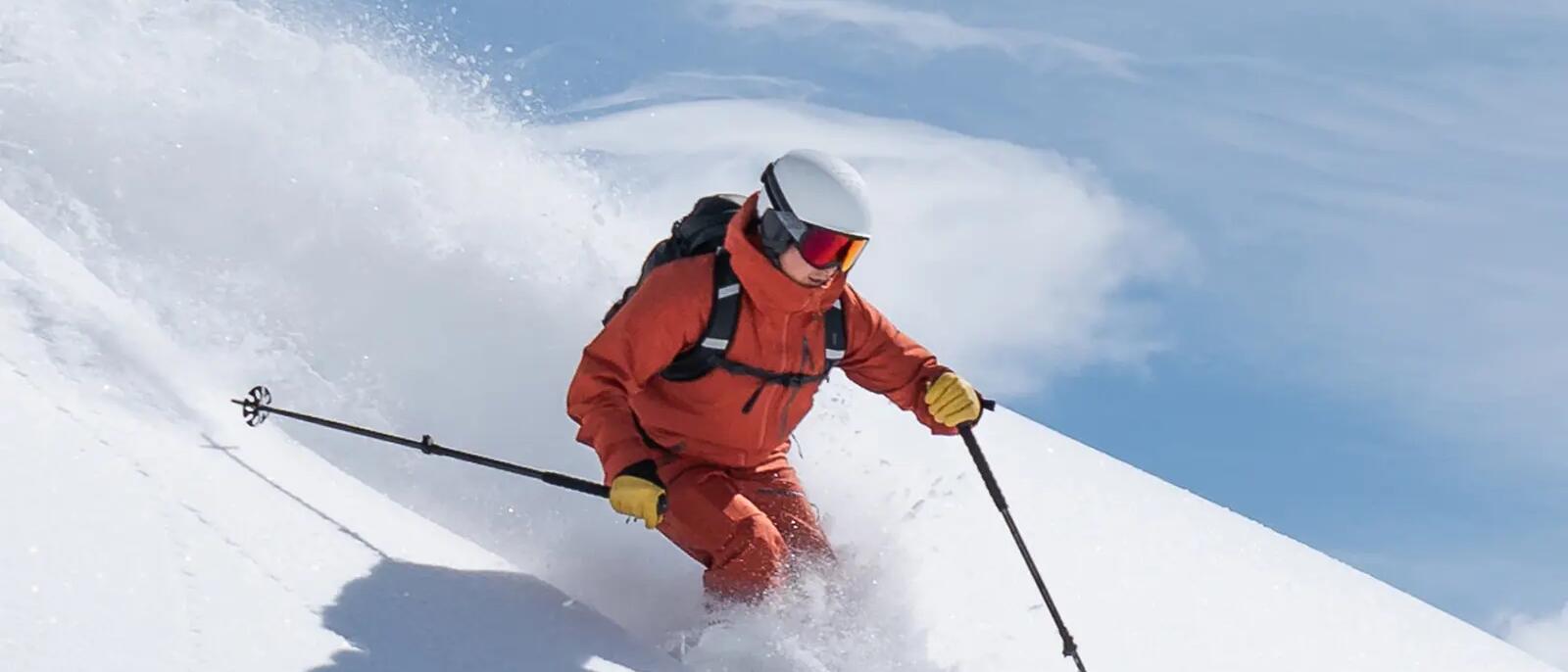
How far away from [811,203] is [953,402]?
1123mm

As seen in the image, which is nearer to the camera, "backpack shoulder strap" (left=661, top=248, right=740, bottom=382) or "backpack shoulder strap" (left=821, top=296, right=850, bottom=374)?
"backpack shoulder strap" (left=661, top=248, right=740, bottom=382)

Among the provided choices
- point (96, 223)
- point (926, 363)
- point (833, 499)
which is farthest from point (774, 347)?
point (96, 223)

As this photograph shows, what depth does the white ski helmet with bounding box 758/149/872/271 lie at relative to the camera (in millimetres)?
5090

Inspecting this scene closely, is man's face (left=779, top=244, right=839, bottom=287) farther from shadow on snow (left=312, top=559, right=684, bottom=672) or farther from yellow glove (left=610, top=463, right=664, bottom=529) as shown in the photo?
shadow on snow (left=312, top=559, right=684, bottom=672)

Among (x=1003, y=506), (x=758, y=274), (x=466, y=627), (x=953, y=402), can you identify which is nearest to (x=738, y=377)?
(x=758, y=274)

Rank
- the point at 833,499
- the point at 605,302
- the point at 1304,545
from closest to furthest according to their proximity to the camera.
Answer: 1. the point at 833,499
2. the point at 605,302
3. the point at 1304,545

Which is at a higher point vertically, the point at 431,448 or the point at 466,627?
the point at 431,448

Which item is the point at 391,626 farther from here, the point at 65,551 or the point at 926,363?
the point at 926,363

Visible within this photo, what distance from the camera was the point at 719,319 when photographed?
207 inches

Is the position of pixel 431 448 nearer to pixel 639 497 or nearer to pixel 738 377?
pixel 639 497

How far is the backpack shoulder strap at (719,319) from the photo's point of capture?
5270 millimetres

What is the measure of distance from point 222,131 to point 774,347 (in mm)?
4023

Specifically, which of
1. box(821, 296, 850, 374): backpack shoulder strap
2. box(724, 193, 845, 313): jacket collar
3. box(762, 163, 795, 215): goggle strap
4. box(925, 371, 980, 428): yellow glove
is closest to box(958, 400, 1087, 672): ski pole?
box(925, 371, 980, 428): yellow glove

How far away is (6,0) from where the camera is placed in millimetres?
8305
